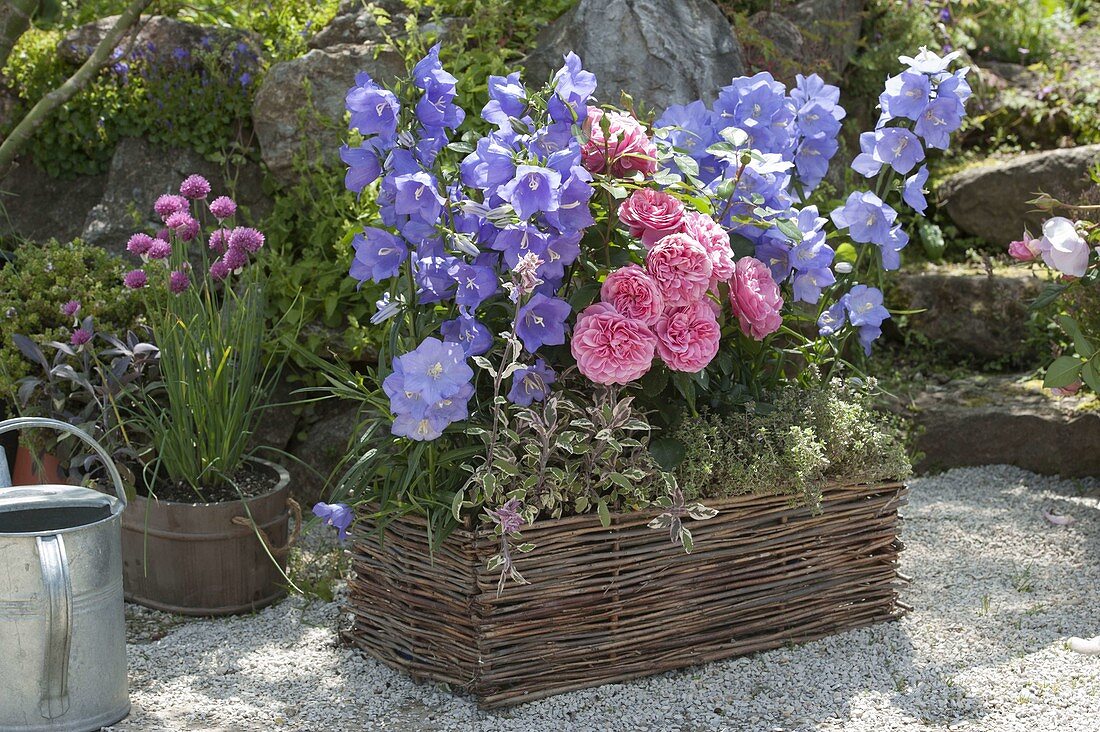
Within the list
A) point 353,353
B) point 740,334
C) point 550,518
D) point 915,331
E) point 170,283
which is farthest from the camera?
point 915,331

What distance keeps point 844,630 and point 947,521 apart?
3.23ft

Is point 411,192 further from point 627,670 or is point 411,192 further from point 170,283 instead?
point 627,670

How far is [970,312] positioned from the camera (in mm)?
4793

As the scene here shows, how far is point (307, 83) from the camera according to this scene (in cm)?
399

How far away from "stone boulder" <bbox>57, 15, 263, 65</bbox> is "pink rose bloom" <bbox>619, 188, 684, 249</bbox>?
2.41 m

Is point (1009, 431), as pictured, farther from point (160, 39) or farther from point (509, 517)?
point (160, 39)

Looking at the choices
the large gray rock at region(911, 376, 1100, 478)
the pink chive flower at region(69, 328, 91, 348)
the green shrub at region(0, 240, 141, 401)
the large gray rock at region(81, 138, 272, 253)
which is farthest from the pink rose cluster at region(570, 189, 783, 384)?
the large gray rock at region(81, 138, 272, 253)

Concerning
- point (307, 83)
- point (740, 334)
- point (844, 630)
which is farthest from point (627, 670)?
point (307, 83)

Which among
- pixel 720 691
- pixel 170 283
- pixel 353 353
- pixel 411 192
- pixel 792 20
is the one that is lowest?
pixel 720 691

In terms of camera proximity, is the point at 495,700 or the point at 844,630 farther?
the point at 844,630

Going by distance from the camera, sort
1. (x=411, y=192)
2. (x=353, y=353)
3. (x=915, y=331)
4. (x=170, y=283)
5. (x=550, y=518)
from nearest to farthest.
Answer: (x=411, y=192), (x=550, y=518), (x=170, y=283), (x=353, y=353), (x=915, y=331)

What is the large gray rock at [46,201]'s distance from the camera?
4.43m

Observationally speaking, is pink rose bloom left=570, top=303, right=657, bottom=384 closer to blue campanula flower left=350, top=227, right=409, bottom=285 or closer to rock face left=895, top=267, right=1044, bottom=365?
blue campanula flower left=350, top=227, right=409, bottom=285

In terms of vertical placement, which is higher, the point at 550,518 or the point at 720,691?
the point at 550,518
